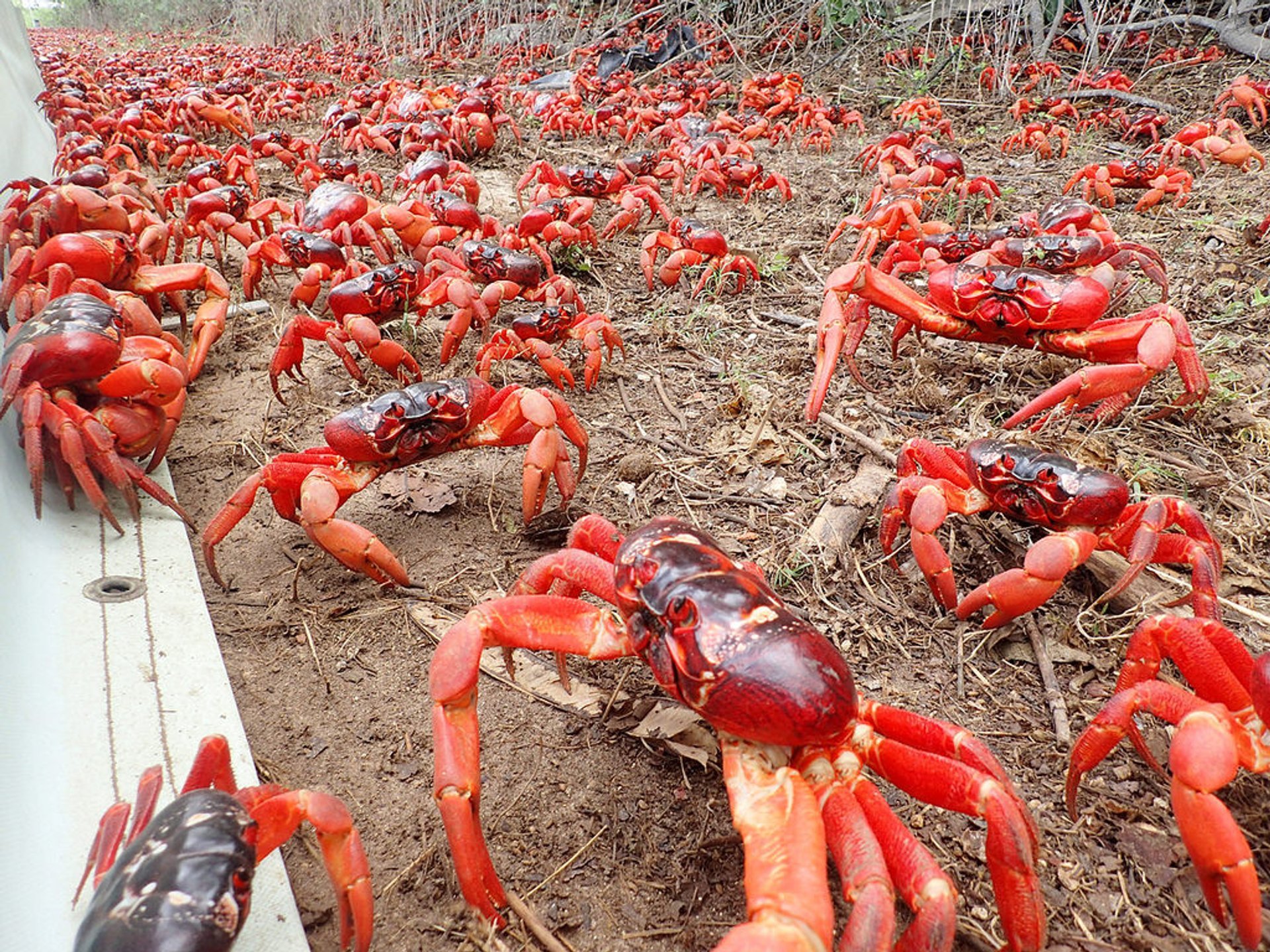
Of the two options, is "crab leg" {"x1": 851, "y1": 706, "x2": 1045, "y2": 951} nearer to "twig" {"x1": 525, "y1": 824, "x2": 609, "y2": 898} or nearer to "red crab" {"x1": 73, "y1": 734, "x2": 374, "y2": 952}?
"twig" {"x1": 525, "y1": 824, "x2": 609, "y2": 898}

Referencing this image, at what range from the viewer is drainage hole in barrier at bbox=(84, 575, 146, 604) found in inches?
105

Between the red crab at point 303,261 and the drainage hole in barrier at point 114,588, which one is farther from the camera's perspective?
the red crab at point 303,261

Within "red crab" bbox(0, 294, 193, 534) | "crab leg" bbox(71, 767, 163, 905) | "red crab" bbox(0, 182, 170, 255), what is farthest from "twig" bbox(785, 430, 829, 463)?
"red crab" bbox(0, 182, 170, 255)

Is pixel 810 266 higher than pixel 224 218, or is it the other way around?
pixel 224 218

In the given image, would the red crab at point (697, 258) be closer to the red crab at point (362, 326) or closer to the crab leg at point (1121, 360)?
the red crab at point (362, 326)

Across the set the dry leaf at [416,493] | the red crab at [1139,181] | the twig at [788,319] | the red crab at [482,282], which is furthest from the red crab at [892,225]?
the dry leaf at [416,493]

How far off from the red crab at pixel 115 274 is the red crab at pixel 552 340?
1626 millimetres

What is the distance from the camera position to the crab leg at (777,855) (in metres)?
1.47

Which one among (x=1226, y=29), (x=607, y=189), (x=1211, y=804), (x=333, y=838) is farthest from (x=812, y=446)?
(x=1226, y=29)

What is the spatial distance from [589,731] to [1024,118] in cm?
1083

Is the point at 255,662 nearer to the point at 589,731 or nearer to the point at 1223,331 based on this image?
the point at 589,731

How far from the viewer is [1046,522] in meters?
2.82

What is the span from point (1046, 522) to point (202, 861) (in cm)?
273

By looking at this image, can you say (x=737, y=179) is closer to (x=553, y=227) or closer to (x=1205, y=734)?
(x=553, y=227)
